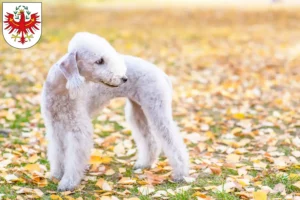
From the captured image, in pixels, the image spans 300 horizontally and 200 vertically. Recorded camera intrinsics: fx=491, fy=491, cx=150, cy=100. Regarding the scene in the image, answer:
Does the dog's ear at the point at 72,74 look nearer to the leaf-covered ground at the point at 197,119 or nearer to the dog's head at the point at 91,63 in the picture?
the dog's head at the point at 91,63

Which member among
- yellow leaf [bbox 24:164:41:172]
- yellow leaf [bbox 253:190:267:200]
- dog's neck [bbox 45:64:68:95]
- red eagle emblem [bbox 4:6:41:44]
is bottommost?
yellow leaf [bbox 253:190:267:200]

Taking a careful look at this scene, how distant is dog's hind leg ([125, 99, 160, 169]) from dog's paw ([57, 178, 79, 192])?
32.8 inches

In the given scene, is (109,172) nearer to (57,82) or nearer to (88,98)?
(88,98)

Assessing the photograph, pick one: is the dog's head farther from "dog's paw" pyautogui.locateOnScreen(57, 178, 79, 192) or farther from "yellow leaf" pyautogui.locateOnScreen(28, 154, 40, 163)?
"yellow leaf" pyautogui.locateOnScreen(28, 154, 40, 163)

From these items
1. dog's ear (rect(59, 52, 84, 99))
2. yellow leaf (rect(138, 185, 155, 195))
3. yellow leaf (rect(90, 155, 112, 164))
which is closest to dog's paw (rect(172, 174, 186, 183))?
yellow leaf (rect(138, 185, 155, 195))

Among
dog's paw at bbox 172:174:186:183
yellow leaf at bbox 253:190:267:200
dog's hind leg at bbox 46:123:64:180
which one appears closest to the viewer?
yellow leaf at bbox 253:190:267:200

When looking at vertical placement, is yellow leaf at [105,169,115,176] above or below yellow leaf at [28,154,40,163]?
below

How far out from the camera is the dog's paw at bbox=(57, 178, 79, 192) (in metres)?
4.09

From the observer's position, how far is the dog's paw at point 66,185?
409 centimetres

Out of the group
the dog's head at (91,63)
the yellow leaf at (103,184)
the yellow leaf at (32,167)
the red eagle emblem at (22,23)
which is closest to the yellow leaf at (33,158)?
the yellow leaf at (32,167)

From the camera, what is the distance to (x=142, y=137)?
15.7ft

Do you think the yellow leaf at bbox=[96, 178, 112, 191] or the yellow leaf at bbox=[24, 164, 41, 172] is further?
the yellow leaf at bbox=[24, 164, 41, 172]

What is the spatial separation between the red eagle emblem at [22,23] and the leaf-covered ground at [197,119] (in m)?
1.13

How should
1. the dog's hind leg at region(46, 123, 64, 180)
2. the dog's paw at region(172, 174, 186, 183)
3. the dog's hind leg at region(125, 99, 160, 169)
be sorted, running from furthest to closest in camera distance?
the dog's hind leg at region(125, 99, 160, 169), the dog's paw at region(172, 174, 186, 183), the dog's hind leg at region(46, 123, 64, 180)
